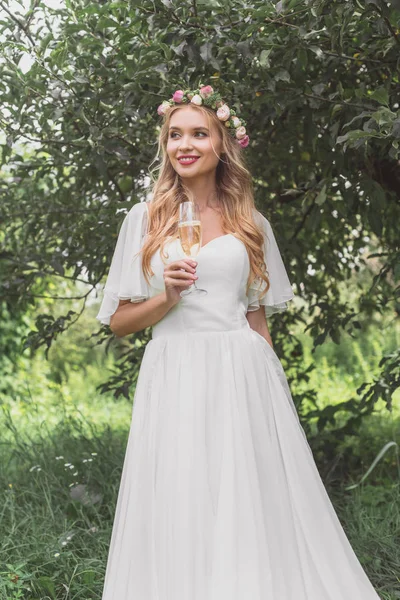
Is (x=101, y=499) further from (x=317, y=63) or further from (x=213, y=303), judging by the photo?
(x=317, y=63)

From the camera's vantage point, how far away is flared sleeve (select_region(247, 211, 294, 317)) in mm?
3078

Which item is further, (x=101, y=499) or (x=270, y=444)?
(x=101, y=499)

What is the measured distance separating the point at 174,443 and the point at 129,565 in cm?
43

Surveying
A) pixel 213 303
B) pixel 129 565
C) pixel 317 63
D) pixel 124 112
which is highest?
pixel 317 63

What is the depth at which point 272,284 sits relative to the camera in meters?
3.10

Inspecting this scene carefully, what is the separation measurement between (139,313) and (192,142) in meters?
0.64

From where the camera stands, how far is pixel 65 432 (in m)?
5.14

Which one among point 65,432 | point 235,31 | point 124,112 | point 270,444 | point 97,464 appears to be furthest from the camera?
point 65,432

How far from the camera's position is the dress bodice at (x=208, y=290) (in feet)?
9.23

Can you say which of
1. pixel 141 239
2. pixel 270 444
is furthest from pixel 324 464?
pixel 141 239

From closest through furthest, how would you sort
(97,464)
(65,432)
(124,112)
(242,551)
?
1. (242,551)
2. (124,112)
3. (97,464)
4. (65,432)

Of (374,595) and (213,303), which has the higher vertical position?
(213,303)

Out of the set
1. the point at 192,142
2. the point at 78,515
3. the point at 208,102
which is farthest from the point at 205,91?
the point at 78,515

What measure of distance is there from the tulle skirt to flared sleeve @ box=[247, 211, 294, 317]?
0.21 metres
